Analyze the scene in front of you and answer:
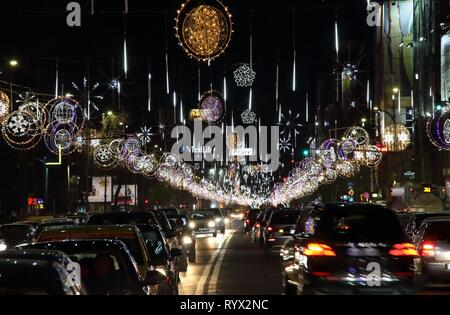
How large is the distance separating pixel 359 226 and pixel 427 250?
20.0 feet

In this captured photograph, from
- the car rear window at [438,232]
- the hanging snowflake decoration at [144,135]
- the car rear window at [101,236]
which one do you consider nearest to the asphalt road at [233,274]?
the car rear window at [438,232]

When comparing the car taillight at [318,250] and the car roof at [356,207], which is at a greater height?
the car roof at [356,207]

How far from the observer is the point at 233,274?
23.6 m

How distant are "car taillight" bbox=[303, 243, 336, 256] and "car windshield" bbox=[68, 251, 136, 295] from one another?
3871mm

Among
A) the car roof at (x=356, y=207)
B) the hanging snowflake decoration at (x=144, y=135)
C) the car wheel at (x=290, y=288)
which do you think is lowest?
the car wheel at (x=290, y=288)

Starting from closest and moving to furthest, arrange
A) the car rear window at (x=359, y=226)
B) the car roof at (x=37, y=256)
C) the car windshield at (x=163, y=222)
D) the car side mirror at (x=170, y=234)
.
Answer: the car roof at (x=37, y=256) → the car rear window at (x=359, y=226) → the car side mirror at (x=170, y=234) → the car windshield at (x=163, y=222)

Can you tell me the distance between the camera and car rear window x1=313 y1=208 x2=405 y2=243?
514 inches

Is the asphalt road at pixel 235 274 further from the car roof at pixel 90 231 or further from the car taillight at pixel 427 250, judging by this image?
the car roof at pixel 90 231

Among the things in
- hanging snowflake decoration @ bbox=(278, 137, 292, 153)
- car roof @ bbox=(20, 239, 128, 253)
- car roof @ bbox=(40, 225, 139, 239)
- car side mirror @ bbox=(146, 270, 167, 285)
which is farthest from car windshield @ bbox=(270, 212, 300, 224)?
hanging snowflake decoration @ bbox=(278, 137, 292, 153)

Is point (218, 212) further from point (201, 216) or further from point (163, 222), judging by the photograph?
point (163, 222)

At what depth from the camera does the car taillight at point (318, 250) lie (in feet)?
42.3

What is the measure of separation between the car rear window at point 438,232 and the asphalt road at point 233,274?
3555mm

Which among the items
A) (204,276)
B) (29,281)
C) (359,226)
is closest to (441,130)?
(204,276)
